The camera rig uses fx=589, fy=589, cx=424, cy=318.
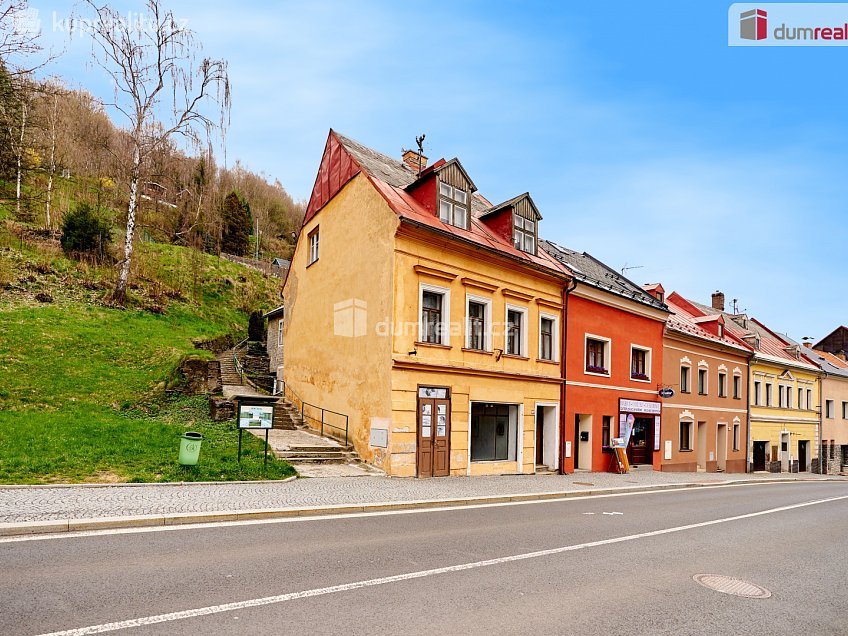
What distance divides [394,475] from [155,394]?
1001 cm

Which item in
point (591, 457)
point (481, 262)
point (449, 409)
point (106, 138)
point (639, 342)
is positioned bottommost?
point (591, 457)

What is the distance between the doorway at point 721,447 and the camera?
110 feet

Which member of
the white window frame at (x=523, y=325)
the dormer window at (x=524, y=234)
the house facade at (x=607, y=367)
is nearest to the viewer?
the white window frame at (x=523, y=325)

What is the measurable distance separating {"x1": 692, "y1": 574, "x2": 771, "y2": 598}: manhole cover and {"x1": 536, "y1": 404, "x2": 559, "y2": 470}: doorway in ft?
48.1

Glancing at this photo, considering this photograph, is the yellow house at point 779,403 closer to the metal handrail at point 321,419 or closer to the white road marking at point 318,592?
the metal handrail at point 321,419

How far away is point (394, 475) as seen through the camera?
1670 cm

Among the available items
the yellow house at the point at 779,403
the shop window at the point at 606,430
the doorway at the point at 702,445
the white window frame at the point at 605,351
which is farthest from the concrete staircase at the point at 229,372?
the yellow house at the point at 779,403

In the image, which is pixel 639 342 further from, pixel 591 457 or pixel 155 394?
pixel 155 394

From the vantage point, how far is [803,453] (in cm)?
4222

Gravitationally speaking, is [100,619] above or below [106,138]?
below

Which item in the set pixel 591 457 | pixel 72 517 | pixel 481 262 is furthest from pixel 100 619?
pixel 591 457

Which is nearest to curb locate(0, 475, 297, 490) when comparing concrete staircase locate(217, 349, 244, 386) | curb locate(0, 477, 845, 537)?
curb locate(0, 477, 845, 537)

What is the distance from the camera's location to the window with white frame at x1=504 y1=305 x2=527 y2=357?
2102 cm

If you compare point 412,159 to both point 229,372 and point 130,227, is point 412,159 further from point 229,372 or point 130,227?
point 130,227
